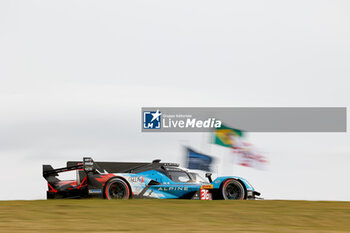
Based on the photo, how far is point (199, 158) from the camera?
16266 mm

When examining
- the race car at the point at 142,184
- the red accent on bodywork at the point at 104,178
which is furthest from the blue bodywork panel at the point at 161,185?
the red accent on bodywork at the point at 104,178

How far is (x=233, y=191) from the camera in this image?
1374cm

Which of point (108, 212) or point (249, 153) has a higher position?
point (249, 153)

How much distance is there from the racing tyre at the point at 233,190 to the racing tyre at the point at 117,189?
2.77m

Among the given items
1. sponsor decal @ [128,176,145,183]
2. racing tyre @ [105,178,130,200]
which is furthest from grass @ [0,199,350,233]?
racing tyre @ [105,178,130,200]

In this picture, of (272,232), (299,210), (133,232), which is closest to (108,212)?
(133,232)

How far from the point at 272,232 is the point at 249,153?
985 centimetres

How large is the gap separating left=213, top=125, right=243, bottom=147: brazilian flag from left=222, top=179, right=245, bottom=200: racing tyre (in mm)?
4159

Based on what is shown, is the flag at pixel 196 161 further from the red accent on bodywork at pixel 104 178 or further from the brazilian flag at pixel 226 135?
the red accent on bodywork at pixel 104 178

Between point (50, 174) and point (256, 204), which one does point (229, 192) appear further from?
point (50, 174)

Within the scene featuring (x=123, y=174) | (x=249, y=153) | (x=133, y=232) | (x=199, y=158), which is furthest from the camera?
(x=249, y=153)

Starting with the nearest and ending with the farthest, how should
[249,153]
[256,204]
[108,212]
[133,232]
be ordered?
[133,232] < [108,212] < [256,204] < [249,153]

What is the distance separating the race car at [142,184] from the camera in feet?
44.1

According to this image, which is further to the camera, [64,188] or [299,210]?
[64,188]
